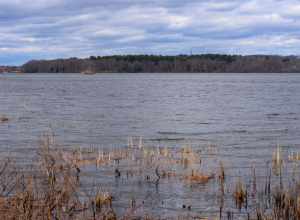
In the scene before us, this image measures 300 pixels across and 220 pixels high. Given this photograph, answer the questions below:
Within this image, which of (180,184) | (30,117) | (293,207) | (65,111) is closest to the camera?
(293,207)

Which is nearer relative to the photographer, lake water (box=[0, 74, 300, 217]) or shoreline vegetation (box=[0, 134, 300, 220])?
shoreline vegetation (box=[0, 134, 300, 220])

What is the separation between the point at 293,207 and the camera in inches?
452

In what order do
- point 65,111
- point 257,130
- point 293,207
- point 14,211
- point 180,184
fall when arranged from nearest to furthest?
point 14,211
point 293,207
point 180,184
point 257,130
point 65,111

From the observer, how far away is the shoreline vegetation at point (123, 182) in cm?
934

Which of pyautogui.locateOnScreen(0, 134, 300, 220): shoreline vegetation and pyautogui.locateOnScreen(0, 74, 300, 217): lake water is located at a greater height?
pyautogui.locateOnScreen(0, 134, 300, 220): shoreline vegetation

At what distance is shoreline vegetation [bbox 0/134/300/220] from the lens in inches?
368

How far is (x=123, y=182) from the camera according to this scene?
16844mm

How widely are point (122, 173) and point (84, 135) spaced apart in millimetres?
11066

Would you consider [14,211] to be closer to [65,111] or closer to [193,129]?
[193,129]

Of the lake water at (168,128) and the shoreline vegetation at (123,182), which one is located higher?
the shoreline vegetation at (123,182)

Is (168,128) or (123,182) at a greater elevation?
(123,182)

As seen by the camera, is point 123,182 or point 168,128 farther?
point 168,128

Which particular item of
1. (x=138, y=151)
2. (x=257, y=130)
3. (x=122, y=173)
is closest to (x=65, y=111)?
(x=257, y=130)

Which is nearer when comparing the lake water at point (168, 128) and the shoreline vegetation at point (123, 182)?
the shoreline vegetation at point (123, 182)
